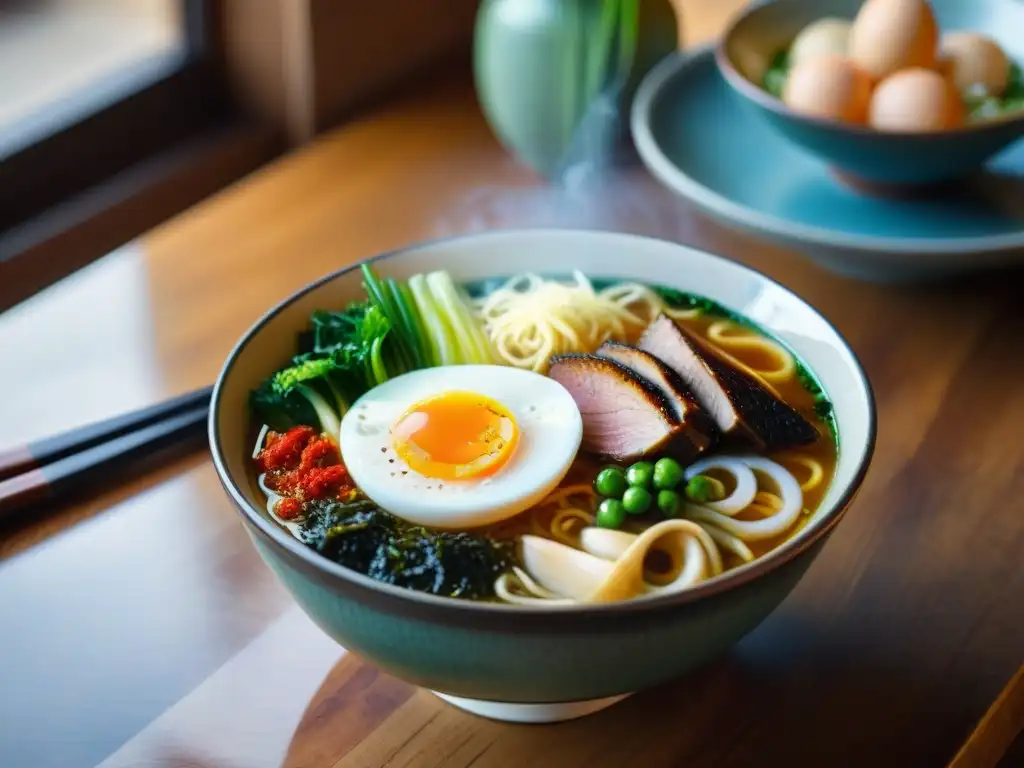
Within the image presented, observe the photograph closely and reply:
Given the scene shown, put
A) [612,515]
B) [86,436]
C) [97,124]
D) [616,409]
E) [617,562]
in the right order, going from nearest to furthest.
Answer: [617,562]
[612,515]
[616,409]
[86,436]
[97,124]

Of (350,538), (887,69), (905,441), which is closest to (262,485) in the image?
(350,538)

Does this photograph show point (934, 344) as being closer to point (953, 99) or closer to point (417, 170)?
point (953, 99)

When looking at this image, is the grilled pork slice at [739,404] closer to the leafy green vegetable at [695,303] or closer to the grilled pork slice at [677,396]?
the grilled pork slice at [677,396]

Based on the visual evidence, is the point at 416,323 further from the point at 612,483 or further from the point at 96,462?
the point at 96,462

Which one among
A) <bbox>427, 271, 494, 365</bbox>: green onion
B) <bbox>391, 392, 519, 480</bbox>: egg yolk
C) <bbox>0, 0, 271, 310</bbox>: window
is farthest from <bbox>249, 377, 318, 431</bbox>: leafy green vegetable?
<bbox>0, 0, 271, 310</bbox>: window

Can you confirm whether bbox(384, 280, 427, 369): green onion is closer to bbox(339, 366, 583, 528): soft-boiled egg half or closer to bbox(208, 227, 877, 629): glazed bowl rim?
bbox(339, 366, 583, 528): soft-boiled egg half

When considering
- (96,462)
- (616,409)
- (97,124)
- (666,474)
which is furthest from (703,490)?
(97,124)

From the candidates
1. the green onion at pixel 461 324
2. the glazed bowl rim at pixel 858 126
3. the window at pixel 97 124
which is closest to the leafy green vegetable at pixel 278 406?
the green onion at pixel 461 324
